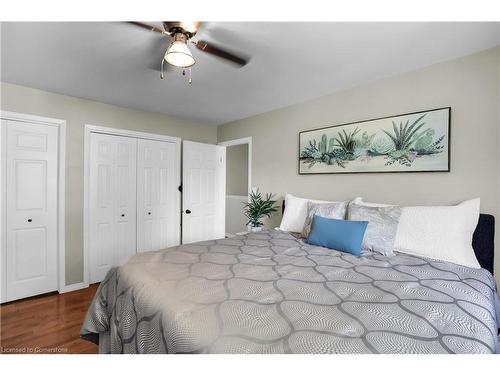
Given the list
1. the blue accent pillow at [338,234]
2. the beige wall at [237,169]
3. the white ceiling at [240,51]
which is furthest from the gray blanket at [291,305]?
the beige wall at [237,169]

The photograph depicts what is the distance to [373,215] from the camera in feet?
6.62

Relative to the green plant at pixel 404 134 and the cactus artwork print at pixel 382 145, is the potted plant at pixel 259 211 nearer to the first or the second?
the cactus artwork print at pixel 382 145

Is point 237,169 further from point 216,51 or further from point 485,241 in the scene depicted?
point 485,241

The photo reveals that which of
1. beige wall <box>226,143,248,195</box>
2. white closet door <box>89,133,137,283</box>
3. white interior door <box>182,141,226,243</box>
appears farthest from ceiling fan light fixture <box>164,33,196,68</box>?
beige wall <box>226,143,248,195</box>

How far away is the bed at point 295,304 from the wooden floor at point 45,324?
0.53 m

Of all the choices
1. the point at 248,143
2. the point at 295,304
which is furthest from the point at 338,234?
the point at 248,143

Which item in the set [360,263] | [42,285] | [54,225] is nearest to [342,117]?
[360,263]

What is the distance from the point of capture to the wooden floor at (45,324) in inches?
75.8

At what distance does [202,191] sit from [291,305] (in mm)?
3234

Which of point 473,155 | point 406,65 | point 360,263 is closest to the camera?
point 360,263

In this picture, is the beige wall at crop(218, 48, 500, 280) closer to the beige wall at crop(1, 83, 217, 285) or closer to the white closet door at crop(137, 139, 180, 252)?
the white closet door at crop(137, 139, 180, 252)
